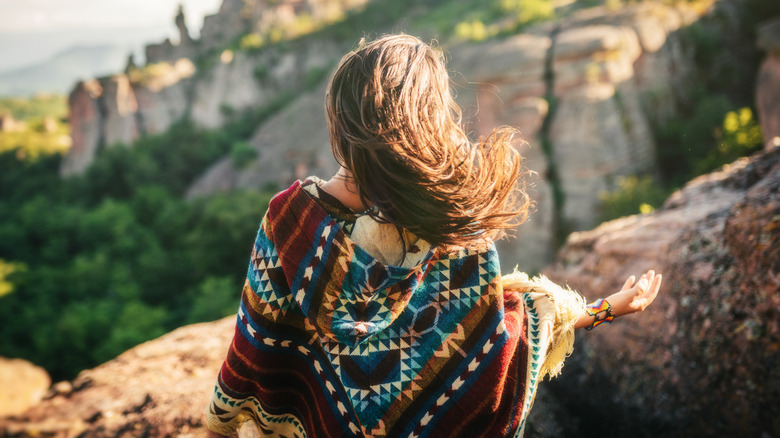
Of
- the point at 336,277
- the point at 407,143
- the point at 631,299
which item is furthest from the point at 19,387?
the point at 631,299

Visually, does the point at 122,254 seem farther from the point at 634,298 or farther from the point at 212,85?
the point at 634,298

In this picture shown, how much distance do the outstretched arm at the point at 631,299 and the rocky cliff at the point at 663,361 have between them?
740 mm

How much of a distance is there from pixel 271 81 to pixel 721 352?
26702 mm

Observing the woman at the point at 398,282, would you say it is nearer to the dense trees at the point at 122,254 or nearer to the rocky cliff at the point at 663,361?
the rocky cliff at the point at 663,361

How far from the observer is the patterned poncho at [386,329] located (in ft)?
4.95

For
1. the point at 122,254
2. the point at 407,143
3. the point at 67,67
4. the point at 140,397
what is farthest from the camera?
the point at 67,67

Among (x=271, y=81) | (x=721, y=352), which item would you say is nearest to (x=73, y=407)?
(x=721, y=352)

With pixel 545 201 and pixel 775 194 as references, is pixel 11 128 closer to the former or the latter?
pixel 545 201

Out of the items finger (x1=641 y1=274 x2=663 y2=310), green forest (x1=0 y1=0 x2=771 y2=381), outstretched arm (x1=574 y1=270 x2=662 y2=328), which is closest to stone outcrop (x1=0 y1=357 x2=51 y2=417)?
outstretched arm (x1=574 y1=270 x2=662 y2=328)

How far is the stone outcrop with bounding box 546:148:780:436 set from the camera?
2.01 metres

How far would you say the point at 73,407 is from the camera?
8.74 ft

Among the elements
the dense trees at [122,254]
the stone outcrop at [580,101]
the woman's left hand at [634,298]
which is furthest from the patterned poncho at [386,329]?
the dense trees at [122,254]

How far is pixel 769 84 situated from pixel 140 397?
11.1 meters

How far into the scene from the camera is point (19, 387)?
11.3ft
